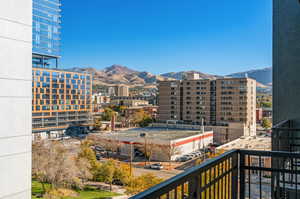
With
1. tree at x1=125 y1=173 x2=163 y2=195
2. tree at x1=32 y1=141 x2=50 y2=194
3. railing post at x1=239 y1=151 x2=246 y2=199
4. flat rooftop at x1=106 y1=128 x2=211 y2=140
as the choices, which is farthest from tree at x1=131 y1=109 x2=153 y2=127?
railing post at x1=239 y1=151 x2=246 y2=199

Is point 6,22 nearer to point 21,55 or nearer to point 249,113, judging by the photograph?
point 21,55

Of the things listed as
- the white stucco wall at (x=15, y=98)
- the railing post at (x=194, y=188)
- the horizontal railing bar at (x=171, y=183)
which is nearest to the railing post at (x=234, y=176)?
the horizontal railing bar at (x=171, y=183)

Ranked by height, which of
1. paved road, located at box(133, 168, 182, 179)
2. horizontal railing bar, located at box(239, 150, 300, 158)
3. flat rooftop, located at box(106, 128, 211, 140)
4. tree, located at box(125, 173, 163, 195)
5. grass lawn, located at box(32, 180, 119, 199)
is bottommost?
grass lawn, located at box(32, 180, 119, 199)

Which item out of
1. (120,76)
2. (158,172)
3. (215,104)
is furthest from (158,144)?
(120,76)

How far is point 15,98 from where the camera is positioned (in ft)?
6.91

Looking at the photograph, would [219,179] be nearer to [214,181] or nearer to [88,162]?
[214,181]

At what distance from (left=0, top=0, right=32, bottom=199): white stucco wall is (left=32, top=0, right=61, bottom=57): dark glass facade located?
1066 inches

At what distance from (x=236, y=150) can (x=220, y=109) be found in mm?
25554

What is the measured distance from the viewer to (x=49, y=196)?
36.8 ft

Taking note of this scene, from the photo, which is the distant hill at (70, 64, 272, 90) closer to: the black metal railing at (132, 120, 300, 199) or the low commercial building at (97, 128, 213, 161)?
the low commercial building at (97, 128, 213, 161)

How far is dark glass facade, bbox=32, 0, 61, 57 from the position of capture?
1097 inches

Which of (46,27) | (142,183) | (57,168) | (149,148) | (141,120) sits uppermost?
(46,27)

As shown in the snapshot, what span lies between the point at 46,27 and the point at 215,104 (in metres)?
19.8

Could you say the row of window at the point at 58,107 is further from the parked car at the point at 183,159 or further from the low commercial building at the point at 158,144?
the parked car at the point at 183,159
